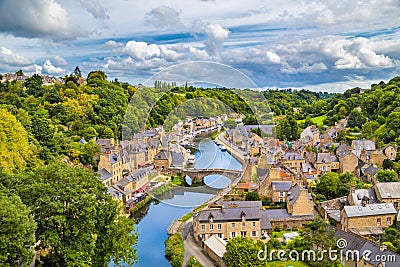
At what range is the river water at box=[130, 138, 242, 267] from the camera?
9547 millimetres

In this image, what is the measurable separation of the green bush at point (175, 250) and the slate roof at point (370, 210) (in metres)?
6.85

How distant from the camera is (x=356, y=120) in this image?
4194 cm

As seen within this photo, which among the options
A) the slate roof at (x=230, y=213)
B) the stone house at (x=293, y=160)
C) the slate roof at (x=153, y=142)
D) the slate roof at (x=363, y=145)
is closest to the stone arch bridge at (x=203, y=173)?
the slate roof at (x=153, y=142)

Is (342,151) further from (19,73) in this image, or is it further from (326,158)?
(19,73)

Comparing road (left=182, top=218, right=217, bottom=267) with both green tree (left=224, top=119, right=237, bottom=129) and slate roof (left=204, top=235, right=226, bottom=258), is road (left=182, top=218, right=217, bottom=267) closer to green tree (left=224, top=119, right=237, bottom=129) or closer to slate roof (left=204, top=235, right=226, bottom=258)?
slate roof (left=204, top=235, right=226, bottom=258)

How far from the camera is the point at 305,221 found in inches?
714

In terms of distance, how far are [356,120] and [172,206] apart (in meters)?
32.2

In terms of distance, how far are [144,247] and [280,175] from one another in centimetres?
904

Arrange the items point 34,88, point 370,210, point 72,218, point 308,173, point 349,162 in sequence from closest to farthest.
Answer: point 72,218 < point 370,210 < point 308,173 < point 349,162 < point 34,88

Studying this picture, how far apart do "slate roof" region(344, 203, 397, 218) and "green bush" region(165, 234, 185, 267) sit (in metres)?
6.85

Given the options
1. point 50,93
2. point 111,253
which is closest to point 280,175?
point 111,253

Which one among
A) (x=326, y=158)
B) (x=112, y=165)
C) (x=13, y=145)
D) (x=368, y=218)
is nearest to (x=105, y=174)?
(x=112, y=165)

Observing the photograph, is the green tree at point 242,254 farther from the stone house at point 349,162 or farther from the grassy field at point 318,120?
the grassy field at point 318,120

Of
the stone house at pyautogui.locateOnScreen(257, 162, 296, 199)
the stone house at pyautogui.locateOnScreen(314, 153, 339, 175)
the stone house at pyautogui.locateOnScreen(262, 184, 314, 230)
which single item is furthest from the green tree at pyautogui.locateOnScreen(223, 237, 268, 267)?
the stone house at pyautogui.locateOnScreen(314, 153, 339, 175)
